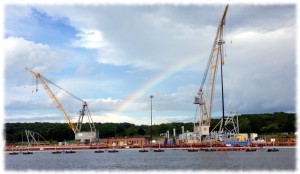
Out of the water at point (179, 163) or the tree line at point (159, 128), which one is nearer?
the water at point (179, 163)

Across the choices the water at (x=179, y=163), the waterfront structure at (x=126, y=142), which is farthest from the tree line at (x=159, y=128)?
the water at (x=179, y=163)

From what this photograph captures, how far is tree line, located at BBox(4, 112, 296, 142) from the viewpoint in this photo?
478 ft

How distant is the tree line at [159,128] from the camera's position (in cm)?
14562

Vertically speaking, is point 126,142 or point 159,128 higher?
point 159,128

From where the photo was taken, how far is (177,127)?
579 ft

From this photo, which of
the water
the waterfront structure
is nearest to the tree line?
the waterfront structure

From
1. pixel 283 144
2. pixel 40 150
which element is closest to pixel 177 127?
pixel 40 150

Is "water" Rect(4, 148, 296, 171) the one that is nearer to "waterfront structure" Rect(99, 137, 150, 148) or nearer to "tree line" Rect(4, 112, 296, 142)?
"waterfront structure" Rect(99, 137, 150, 148)

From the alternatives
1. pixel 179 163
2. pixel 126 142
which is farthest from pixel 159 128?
pixel 179 163

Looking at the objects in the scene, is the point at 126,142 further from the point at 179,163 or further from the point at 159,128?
the point at 179,163

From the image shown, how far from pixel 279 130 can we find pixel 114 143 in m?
53.5

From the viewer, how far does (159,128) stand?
17638cm

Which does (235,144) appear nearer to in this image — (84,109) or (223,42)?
(223,42)

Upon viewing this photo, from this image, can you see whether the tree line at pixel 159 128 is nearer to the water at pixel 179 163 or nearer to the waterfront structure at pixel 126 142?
the waterfront structure at pixel 126 142
